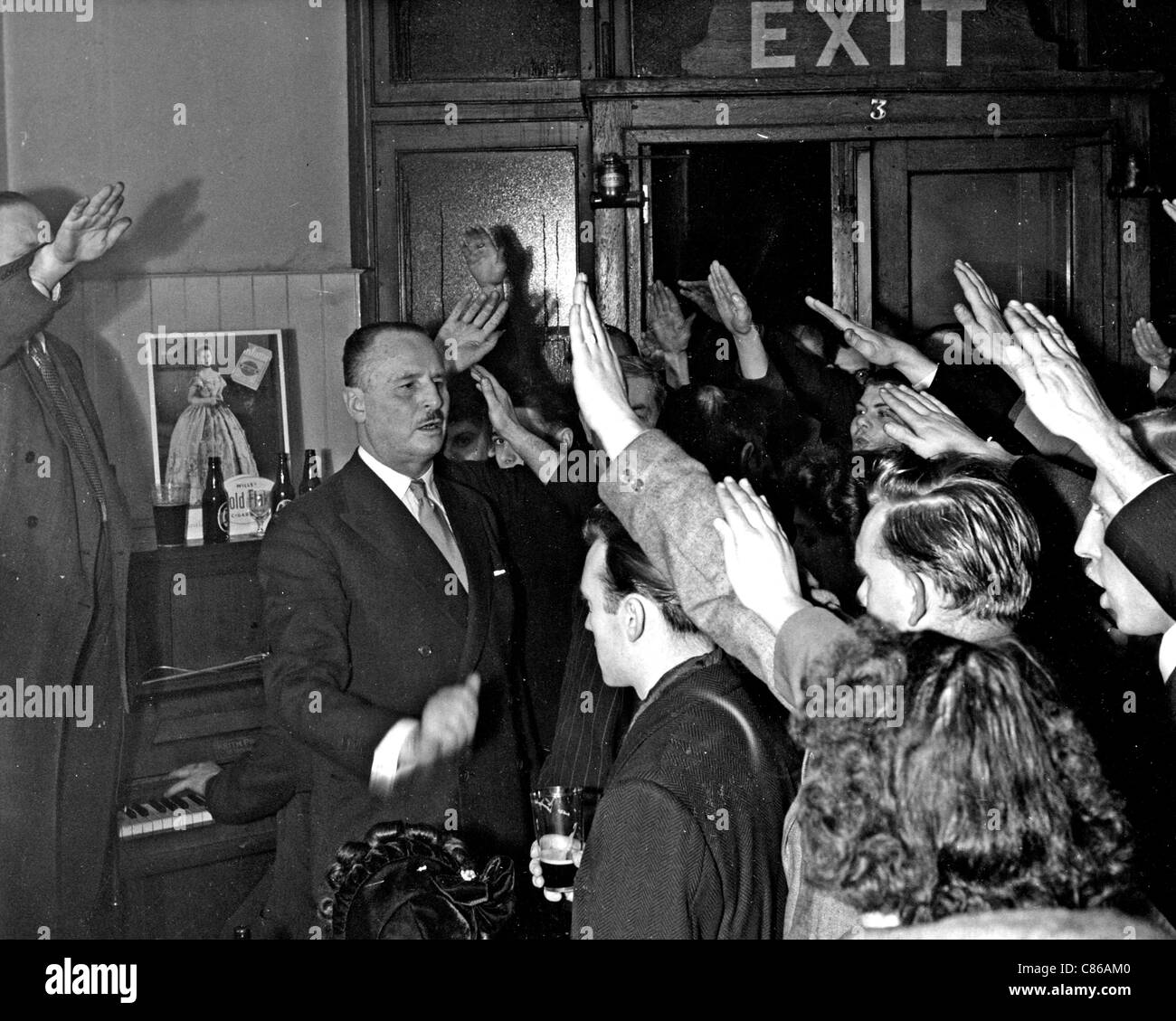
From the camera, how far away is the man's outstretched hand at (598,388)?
129cm

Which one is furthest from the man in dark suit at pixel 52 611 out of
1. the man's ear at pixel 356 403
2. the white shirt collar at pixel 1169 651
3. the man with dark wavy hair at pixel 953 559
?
the white shirt collar at pixel 1169 651

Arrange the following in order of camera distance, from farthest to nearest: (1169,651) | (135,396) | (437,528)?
1. (135,396)
2. (437,528)
3. (1169,651)

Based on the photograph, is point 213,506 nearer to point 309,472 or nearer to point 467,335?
point 309,472

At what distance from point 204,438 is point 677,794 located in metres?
1.62

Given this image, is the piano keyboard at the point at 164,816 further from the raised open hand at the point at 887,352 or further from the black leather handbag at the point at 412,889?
the raised open hand at the point at 887,352

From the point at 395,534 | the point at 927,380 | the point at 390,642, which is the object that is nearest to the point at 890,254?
the point at 927,380

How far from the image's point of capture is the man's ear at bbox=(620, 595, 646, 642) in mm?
1271

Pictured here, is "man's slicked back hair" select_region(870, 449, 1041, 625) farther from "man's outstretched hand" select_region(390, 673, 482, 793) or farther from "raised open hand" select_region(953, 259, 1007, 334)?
"man's outstretched hand" select_region(390, 673, 482, 793)

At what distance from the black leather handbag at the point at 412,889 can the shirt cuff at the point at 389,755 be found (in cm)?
46

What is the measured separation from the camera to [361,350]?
2.03 meters

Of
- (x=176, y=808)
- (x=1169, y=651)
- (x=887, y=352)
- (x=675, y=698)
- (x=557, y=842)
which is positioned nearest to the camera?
(x=675, y=698)

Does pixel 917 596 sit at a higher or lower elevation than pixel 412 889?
higher

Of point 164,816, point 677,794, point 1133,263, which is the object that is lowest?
point 164,816
